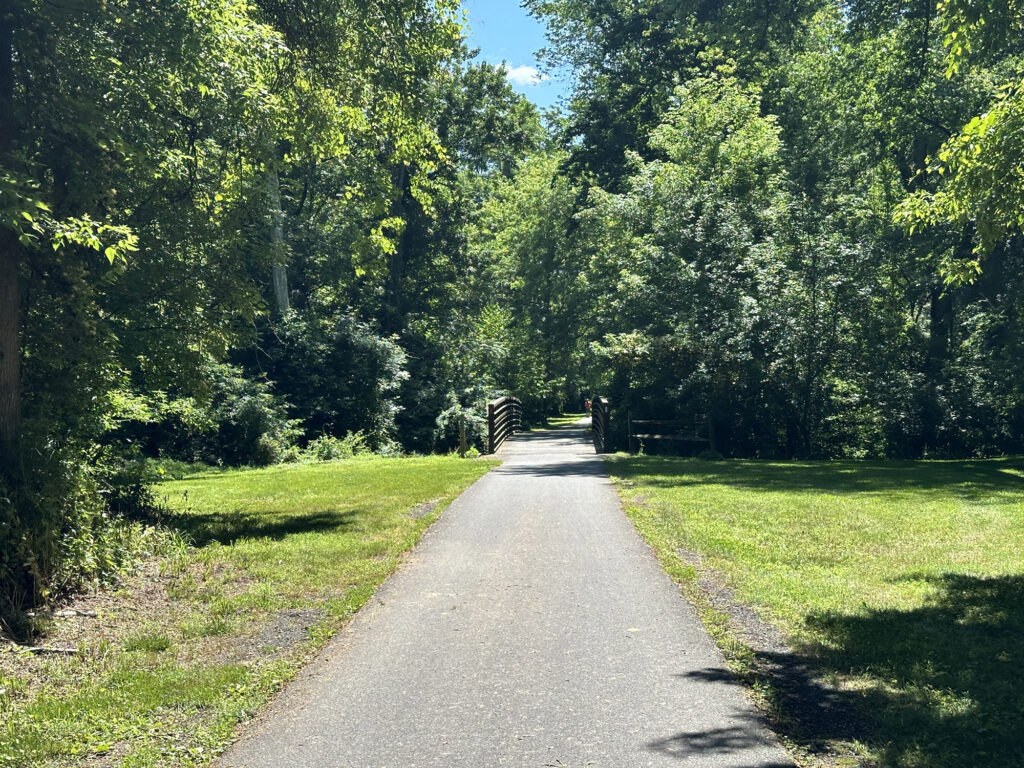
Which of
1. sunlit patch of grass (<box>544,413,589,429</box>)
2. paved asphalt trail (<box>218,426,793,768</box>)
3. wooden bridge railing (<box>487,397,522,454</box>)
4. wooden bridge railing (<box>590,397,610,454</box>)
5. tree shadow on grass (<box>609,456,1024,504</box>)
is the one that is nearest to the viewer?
paved asphalt trail (<box>218,426,793,768</box>)

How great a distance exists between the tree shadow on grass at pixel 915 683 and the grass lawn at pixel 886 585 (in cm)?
1

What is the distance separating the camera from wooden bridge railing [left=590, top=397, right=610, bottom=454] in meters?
26.3

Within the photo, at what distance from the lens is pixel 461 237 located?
1447 inches

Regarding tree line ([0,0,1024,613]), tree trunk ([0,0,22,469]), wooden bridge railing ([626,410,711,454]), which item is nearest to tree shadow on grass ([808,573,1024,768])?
tree line ([0,0,1024,613])

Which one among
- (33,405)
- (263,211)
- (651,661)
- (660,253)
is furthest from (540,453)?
(651,661)

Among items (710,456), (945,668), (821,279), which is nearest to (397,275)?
(710,456)

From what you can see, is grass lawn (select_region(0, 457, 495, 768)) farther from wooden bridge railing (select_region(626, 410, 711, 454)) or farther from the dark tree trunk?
wooden bridge railing (select_region(626, 410, 711, 454))

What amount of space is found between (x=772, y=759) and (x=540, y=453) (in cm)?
2143

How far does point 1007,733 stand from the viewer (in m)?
4.39

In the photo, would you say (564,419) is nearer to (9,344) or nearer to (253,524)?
(253,524)

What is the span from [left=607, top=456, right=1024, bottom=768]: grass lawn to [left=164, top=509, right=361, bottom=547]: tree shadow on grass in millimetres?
3992

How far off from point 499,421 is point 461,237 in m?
11.1

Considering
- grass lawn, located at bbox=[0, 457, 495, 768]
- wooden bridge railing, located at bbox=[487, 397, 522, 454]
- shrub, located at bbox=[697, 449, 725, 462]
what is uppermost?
wooden bridge railing, located at bbox=[487, 397, 522, 454]

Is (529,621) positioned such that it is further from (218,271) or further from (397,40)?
(397,40)
